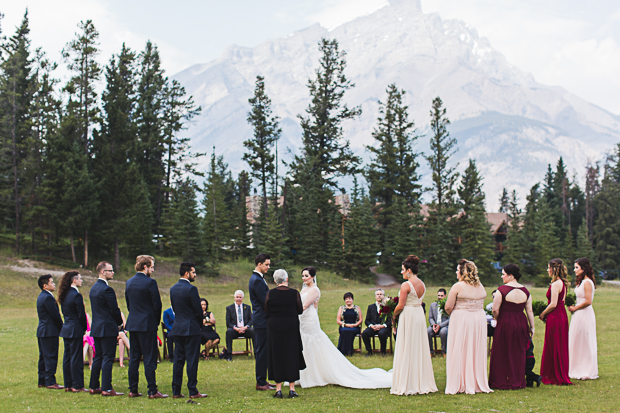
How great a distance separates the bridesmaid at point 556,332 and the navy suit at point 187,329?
593 centimetres

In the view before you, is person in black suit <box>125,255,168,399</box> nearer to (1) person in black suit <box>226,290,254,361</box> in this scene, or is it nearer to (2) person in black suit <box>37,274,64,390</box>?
(2) person in black suit <box>37,274,64,390</box>

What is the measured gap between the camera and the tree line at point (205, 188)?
36188 mm

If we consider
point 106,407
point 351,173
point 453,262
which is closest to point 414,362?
point 106,407

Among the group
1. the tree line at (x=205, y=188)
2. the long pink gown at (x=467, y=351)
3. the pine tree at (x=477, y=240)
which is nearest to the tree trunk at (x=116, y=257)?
the tree line at (x=205, y=188)

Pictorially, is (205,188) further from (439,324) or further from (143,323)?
(143,323)

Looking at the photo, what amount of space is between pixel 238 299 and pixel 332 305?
41.8 ft

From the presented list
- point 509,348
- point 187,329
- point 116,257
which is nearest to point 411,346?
point 509,348

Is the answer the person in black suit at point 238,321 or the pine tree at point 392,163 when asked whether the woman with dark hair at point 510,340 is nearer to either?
the person in black suit at point 238,321

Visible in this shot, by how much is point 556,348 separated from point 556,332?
0.88ft

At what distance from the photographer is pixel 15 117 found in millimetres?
39531

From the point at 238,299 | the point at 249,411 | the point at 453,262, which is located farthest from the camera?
the point at 453,262

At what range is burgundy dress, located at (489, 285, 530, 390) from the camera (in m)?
8.32

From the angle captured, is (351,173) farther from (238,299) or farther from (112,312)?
(112,312)

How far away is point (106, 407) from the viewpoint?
741 centimetres
